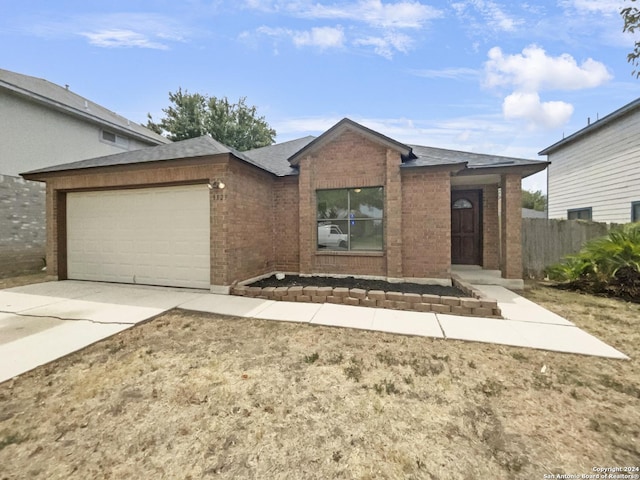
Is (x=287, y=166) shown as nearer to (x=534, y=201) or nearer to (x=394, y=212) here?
(x=394, y=212)

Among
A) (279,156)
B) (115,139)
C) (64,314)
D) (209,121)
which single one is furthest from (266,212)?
(209,121)

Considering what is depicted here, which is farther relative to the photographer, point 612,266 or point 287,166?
point 287,166

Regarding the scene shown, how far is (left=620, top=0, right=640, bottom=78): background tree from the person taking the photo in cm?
510

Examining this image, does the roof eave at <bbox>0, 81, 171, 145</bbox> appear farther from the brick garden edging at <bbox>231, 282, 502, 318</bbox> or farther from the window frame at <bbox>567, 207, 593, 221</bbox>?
the window frame at <bbox>567, 207, 593, 221</bbox>

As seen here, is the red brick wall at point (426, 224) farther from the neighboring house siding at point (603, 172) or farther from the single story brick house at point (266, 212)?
the neighboring house siding at point (603, 172)

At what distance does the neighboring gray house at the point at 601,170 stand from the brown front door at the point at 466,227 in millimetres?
6113

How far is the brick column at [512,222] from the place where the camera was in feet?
23.9

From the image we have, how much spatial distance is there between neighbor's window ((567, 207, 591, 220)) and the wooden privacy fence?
4295 mm

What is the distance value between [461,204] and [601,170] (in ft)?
24.3

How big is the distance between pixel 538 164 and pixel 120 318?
A: 10123mm

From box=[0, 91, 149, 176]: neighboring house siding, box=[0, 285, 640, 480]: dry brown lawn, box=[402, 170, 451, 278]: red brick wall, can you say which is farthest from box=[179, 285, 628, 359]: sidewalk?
box=[0, 91, 149, 176]: neighboring house siding

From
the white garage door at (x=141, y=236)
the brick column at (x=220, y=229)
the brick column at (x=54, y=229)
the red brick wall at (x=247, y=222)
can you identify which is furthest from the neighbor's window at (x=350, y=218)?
the brick column at (x=54, y=229)

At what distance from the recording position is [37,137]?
33.7 ft

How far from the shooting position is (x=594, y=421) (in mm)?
2352
